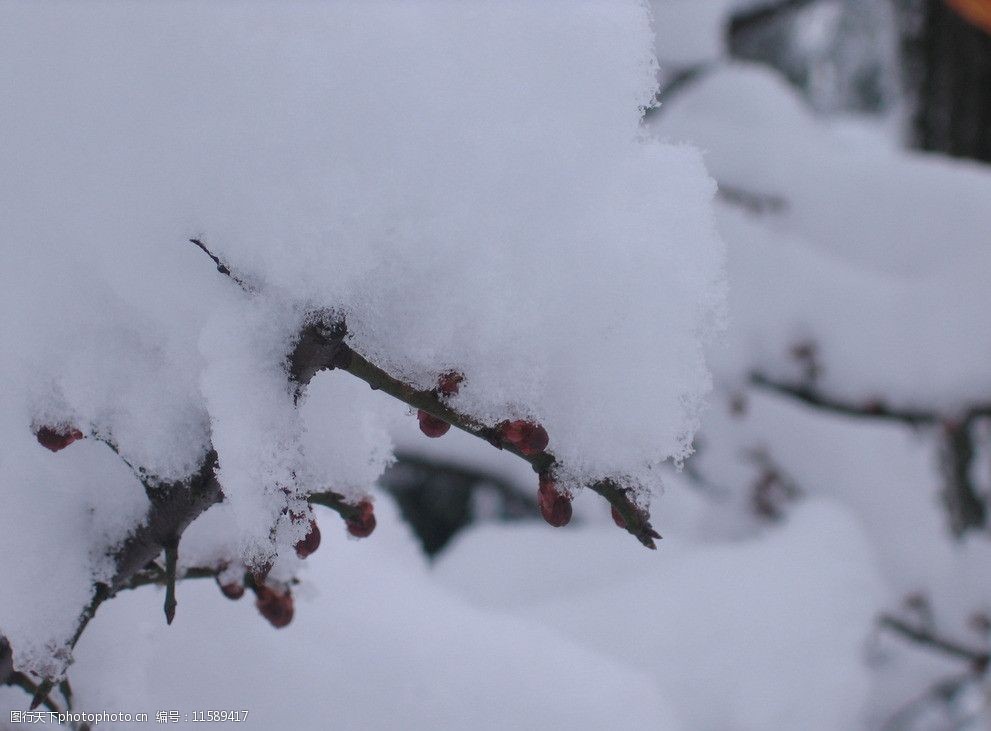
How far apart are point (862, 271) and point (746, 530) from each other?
4.07 feet

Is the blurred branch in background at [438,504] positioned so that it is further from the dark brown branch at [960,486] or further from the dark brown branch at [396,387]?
the dark brown branch at [396,387]

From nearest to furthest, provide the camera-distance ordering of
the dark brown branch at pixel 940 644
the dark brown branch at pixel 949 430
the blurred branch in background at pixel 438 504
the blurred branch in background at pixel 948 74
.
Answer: the dark brown branch at pixel 949 430
the dark brown branch at pixel 940 644
the blurred branch in background at pixel 948 74
the blurred branch in background at pixel 438 504

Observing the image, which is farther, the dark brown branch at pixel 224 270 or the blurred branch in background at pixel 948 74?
the blurred branch in background at pixel 948 74

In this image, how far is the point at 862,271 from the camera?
2.55 metres

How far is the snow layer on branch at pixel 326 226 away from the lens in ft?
1.75

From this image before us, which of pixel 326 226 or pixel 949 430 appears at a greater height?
pixel 326 226

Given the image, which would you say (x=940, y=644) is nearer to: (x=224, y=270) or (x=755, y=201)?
(x=755, y=201)

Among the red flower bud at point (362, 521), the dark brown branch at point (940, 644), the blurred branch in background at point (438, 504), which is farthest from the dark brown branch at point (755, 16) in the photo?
the red flower bud at point (362, 521)

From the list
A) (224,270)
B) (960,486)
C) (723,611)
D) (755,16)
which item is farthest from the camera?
(755,16)

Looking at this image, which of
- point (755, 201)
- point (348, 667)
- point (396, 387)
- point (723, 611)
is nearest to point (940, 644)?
point (723, 611)

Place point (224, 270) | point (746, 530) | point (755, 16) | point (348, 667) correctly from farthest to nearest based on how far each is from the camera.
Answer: point (755, 16), point (746, 530), point (348, 667), point (224, 270)

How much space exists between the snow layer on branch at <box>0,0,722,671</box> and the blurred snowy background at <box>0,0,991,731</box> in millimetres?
13

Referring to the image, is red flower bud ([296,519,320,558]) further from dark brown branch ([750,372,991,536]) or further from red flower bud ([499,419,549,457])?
dark brown branch ([750,372,991,536])

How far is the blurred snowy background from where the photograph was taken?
0.85 meters
